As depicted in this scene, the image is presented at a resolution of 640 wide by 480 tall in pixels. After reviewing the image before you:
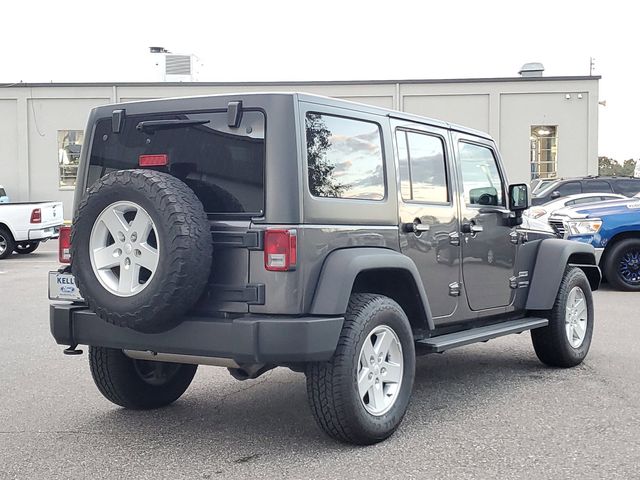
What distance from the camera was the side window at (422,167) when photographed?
18.6 feet

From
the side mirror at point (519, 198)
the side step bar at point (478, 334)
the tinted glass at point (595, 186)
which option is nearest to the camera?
the side step bar at point (478, 334)

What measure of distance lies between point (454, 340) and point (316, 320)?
1555 mm

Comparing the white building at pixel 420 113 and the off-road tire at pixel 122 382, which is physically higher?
the white building at pixel 420 113

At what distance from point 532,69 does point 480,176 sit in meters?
28.3

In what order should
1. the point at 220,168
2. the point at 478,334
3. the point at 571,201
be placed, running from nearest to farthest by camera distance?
1. the point at 220,168
2. the point at 478,334
3. the point at 571,201

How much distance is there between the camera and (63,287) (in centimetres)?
532

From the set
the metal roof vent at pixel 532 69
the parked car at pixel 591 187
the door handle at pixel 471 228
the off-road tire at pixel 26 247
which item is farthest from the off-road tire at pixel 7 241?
the metal roof vent at pixel 532 69

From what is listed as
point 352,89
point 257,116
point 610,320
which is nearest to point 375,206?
point 257,116

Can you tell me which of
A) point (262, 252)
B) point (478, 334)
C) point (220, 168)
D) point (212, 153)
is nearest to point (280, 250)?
point (262, 252)

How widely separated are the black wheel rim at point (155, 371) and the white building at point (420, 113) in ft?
87.2

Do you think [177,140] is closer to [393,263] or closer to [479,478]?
[393,263]

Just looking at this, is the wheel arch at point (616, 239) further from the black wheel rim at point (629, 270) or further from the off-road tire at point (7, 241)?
the off-road tire at point (7, 241)

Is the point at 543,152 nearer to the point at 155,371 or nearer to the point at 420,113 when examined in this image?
the point at 420,113

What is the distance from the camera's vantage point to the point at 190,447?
4977 mm
